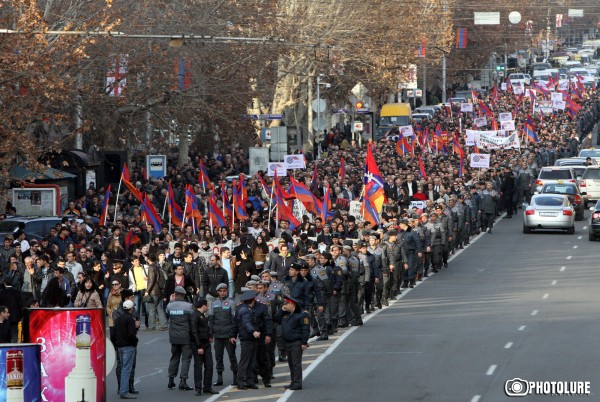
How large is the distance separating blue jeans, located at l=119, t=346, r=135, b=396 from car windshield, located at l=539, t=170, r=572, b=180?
30857 millimetres

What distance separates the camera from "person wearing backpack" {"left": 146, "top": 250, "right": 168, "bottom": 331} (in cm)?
2667

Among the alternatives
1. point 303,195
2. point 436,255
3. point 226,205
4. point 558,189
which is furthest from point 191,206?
point 558,189

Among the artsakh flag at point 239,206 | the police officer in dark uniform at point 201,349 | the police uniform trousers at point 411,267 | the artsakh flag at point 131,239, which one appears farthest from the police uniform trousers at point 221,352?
the artsakh flag at point 239,206

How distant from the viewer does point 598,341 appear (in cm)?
2430

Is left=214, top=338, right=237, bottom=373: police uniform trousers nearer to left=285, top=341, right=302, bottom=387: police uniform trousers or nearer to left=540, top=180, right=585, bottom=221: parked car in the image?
left=285, top=341, right=302, bottom=387: police uniform trousers

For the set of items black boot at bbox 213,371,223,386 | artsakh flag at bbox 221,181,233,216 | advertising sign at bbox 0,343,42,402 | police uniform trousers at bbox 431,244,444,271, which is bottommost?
black boot at bbox 213,371,223,386

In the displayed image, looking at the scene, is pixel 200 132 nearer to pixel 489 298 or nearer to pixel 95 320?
pixel 489 298

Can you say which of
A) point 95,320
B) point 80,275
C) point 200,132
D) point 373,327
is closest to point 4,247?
point 80,275

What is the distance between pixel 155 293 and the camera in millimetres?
26672

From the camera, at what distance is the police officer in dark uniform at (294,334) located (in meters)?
20.9

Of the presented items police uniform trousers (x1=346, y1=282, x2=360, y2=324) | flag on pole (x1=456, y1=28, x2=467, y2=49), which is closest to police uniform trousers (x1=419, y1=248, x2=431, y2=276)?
police uniform trousers (x1=346, y1=282, x2=360, y2=324)

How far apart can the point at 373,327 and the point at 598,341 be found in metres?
3.89

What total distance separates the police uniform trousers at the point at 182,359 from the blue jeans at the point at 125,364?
62 cm

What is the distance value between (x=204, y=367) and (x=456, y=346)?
4.62 metres
